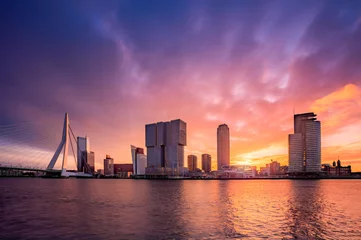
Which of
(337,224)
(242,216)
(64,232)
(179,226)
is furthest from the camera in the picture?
(242,216)

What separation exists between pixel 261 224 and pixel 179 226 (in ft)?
35.5

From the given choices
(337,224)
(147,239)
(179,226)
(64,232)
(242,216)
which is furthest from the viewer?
(242,216)

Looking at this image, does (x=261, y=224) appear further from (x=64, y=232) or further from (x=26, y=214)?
(x=26, y=214)

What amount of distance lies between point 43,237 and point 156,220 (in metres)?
14.2

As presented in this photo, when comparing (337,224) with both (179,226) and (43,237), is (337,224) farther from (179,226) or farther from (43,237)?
(43,237)

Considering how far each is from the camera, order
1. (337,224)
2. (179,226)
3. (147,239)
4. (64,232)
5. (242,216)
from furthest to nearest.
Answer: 1. (242,216)
2. (337,224)
3. (179,226)
4. (64,232)
5. (147,239)

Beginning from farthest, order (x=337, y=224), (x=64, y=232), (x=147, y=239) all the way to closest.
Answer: (x=337, y=224)
(x=64, y=232)
(x=147, y=239)

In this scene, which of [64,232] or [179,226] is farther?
[179,226]

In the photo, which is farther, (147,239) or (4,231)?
(4,231)

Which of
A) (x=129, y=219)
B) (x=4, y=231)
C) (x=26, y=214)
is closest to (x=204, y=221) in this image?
(x=129, y=219)

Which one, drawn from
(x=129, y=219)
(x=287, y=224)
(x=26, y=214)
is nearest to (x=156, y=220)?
(x=129, y=219)

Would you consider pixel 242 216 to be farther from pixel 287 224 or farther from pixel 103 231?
pixel 103 231

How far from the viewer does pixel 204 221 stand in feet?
118

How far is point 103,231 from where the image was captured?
30391mm
